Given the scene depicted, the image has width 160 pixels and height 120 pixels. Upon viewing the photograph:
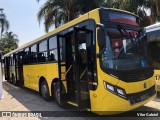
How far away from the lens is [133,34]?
6.48 metres

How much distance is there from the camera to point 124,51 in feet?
19.7

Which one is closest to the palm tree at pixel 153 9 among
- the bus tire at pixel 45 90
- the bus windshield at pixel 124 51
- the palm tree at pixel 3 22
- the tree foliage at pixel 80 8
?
the tree foliage at pixel 80 8

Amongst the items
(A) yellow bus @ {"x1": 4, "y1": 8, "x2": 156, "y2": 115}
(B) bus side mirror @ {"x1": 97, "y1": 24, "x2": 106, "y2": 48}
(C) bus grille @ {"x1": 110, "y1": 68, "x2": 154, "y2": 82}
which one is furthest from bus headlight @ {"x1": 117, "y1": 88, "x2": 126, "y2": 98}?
(B) bus side mirror @ {"x1": 97, "y1": 24, "x2": 106, "y2": 48}

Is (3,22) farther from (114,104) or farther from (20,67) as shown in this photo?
(114,104)

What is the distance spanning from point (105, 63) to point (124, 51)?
0.71 meters

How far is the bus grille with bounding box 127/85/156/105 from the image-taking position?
576cm

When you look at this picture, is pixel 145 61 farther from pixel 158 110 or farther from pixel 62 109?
pixel 62 109

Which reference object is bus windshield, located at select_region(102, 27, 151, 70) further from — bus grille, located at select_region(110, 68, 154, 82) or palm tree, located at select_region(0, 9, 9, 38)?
palm tree, located at select_region(0, 9, 9, 38)

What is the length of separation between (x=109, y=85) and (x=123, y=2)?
476 inches

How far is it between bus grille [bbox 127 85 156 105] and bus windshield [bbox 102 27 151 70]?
706 millimetres

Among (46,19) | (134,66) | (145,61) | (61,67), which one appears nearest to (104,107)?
(134,66)

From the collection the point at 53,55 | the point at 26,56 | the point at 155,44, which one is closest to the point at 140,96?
the point at 53,55

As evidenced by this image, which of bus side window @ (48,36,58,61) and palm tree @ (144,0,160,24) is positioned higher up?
palm tree @ (144,0,160,24)

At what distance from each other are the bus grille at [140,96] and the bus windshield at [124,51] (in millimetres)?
706
